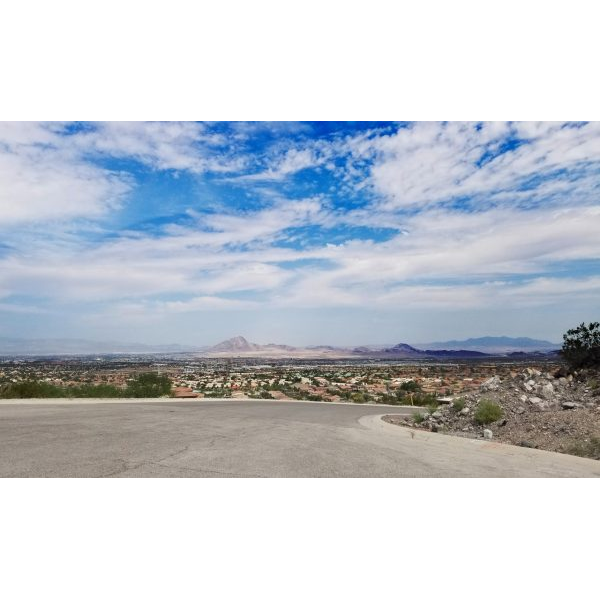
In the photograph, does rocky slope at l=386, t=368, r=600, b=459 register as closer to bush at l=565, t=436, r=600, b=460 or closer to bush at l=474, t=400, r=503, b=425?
bush at l=565, t=436, r=600, b=460

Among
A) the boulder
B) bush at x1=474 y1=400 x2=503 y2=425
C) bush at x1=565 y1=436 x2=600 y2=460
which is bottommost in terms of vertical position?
bush at x1=565 y1=436 x2=600 y2=460

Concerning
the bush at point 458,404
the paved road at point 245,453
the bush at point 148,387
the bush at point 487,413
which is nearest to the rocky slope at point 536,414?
the bush at point 458,404

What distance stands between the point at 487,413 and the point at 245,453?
8397 mm

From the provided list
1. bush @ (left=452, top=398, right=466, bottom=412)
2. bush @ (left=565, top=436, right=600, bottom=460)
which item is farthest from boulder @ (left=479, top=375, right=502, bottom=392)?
bush @ (left=565, top=436, right=600, bottom=460)

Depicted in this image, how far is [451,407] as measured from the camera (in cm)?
1712

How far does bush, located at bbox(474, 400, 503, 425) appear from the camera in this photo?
1423 centimetres

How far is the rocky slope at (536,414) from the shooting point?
11.0 metres

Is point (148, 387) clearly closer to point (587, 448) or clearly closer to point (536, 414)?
point (536, 414)

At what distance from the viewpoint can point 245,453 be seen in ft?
30.5

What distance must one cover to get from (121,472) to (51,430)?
16.8ft

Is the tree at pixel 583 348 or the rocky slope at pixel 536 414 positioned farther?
the tree at pixel 583 348

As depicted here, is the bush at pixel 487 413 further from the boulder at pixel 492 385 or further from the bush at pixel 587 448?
the bush at pixel 587 448

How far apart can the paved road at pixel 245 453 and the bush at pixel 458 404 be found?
3578 millimetres

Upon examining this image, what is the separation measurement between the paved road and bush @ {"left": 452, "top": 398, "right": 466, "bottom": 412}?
358 cm
